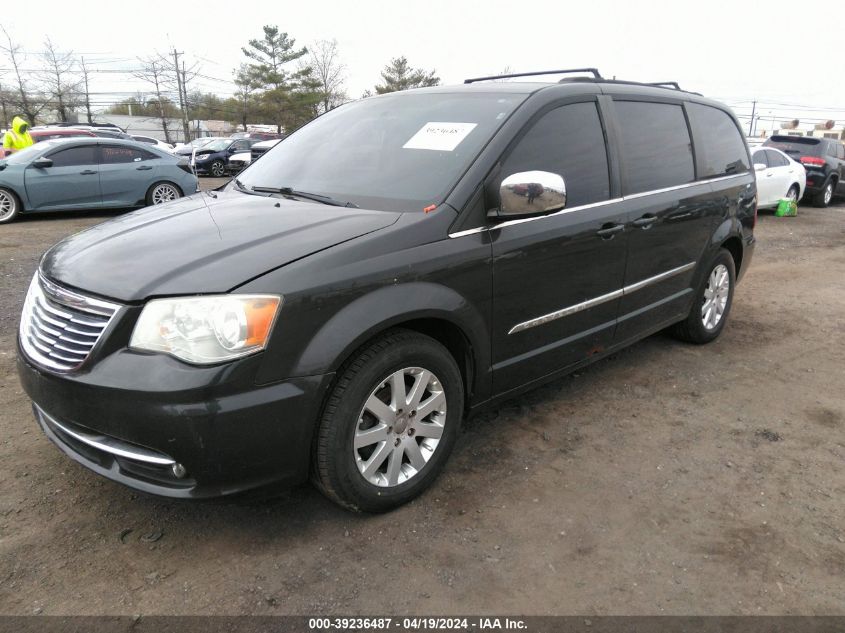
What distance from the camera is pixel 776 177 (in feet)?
→ 42.3

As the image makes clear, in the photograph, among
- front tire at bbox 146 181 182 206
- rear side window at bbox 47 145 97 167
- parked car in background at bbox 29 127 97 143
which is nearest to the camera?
rear side window at bbox 47 145 97 167

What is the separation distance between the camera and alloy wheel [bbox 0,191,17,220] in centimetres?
1016

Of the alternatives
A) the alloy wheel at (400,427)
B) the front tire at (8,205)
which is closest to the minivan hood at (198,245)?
the alloy wheel at (400,427)

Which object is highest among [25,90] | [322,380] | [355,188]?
[25,90]

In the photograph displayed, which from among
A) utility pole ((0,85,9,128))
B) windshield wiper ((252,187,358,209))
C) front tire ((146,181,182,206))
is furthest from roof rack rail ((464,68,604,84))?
utility pole ((0,85,9,128))

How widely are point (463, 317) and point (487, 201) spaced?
53cm

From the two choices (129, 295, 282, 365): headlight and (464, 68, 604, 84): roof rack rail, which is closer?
(129, 295, 282, 365): headlight

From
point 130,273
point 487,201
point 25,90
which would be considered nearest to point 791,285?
point 487,201

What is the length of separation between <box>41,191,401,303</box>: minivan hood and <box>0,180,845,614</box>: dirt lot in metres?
0.84

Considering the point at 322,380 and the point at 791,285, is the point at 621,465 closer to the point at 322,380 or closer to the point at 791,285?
the point at 322,380

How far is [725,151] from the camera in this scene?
15.7 ft

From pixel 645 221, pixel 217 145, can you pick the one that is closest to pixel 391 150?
pixel 645 221

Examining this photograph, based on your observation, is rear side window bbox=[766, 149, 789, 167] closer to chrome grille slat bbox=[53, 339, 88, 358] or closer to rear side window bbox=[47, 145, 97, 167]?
rear side window bbox=[47, 145, 97, 167]

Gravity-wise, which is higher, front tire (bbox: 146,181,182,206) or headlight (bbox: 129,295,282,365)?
headlight (bbox: 129,295,282,365)
